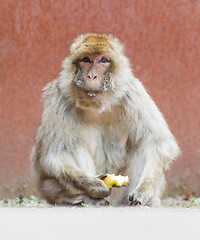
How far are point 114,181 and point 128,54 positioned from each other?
2.54m

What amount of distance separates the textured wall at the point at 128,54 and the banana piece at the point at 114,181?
2.20 metres

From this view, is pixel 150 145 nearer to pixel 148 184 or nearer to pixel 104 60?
pixel 148 184

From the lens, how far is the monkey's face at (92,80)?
5152mm

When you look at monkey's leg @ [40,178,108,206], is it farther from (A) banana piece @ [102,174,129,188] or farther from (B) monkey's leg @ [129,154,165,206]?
(B) monkey's leg @ [129,154,165,206]

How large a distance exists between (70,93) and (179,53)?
7.88 feet

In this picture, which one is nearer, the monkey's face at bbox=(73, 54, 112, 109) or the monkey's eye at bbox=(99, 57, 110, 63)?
the monkey's face at bbox=(73, 54, 112, 109)

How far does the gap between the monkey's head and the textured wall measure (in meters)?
1.78

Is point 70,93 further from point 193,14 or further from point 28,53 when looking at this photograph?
point 193,14

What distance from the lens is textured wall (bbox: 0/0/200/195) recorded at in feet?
23.9

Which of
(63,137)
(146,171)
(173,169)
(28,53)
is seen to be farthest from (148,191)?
(28,53)

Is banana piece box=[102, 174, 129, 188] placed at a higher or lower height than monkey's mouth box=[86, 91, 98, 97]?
lower
